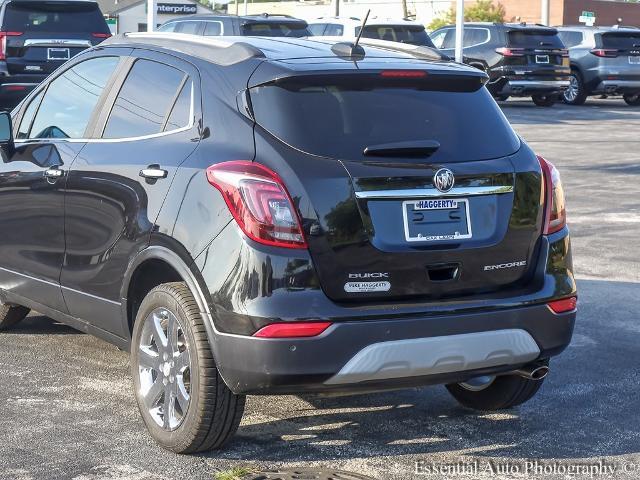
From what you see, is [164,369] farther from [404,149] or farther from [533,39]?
[533,39]

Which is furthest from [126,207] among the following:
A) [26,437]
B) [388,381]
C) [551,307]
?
[551,307]

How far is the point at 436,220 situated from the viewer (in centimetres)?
477

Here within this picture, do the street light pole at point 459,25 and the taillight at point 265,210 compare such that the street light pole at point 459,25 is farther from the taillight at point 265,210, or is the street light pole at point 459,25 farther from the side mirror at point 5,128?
the taillight at point 265,210

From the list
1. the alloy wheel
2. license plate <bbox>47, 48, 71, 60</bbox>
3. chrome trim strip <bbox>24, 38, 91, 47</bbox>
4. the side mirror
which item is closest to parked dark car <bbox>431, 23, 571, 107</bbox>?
chrome trim strip <bbox>24, 38, 91, 47</bbox>

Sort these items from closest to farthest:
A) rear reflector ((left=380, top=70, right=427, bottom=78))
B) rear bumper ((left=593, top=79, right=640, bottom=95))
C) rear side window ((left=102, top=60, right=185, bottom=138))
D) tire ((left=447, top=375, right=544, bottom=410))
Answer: rear reflector ((left=380, top=70, right=427, bottom=78))
rear side window ((left=102, top=60, right=185, bottom=138))
tire ((left=447, top=375, right=544, bottom=410))
rear bumper ((left=593, top=79, right=640, bottom=95))

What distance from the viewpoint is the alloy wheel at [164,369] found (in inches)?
195

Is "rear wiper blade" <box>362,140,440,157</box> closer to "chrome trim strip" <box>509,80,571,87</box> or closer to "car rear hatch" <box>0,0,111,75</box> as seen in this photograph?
"car rear hatch" <box>0,0,111,75</box>

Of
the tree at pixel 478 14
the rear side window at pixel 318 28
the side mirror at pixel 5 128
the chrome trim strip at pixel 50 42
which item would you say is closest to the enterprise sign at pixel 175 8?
the tree at pixel 478 14

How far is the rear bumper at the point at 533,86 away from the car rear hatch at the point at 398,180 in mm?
22780

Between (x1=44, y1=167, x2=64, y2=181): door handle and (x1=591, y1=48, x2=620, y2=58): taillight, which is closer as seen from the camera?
(x1=44, y1=167, x2=64, y2=181): door handle

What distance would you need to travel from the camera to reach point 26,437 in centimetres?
517

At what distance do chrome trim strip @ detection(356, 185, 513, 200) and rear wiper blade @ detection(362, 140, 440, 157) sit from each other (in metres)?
0.18

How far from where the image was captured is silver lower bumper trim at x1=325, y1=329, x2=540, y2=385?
4.57 metres

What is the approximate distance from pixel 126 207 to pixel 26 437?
1090 mm
